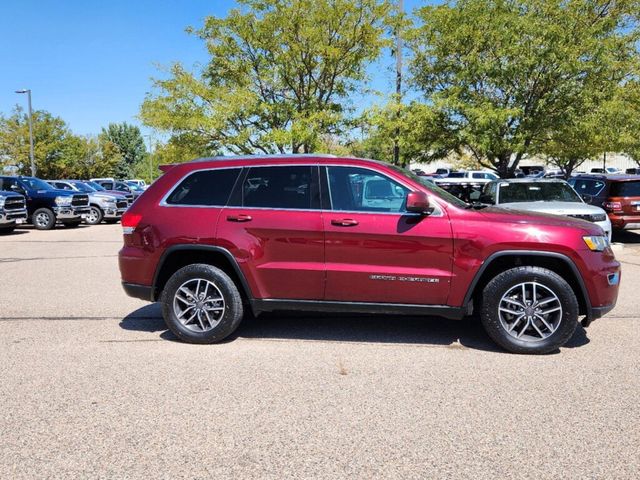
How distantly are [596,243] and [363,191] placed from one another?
Result: 2.10 meters

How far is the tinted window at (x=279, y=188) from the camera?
5.02 m

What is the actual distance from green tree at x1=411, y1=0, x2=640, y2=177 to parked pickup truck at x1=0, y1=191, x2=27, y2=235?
12.8 m

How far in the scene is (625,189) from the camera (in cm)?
1231

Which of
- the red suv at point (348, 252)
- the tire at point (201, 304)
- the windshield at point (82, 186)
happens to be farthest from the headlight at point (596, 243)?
the windshield at point (82, 186)

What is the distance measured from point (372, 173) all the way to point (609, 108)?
1116 centimetres

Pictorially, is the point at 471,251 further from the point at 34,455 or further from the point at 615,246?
the point at 615,246

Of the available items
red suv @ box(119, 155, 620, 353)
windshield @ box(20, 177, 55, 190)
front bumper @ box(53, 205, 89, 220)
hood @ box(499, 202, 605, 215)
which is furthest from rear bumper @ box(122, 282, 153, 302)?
windshield @ box(20, 177, 55, 190)

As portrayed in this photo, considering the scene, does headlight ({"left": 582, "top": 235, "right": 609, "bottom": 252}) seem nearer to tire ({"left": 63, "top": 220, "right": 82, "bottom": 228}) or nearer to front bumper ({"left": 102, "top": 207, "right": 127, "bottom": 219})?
tire ({"left": 63, "top": 220, "right": 82, "bottom": 228})

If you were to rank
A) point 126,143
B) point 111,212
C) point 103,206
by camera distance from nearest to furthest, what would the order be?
point 103,206, point 111,212, point 126,143

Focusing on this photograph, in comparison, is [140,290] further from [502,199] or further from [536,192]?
[536,192]

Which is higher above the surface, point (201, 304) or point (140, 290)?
point (140, 290)

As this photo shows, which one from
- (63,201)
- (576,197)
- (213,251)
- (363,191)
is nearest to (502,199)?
(576,197)

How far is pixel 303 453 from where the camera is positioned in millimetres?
3094

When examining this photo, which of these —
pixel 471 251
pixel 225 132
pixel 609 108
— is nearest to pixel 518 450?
pixel 471 251
